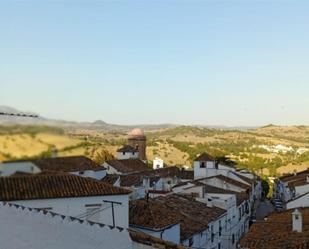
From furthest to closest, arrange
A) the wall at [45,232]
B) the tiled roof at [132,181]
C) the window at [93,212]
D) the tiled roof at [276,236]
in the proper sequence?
the tiled roof at [132,181] → the tiled roof at [276,236] → the window at [93,212] → the wall at [45,232]

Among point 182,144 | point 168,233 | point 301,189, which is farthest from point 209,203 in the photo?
point 182,144

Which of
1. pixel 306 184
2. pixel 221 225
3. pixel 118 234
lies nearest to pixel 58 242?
pixel 118 234

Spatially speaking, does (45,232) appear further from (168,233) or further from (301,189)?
(301,189)

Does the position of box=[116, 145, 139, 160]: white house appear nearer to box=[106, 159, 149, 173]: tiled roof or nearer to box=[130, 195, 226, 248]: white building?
box=[106, 159, 149, 173]: tiled roof

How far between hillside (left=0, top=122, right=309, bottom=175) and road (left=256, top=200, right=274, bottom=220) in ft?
48.0

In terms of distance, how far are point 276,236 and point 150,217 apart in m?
4.82

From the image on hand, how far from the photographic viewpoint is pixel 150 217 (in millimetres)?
18312

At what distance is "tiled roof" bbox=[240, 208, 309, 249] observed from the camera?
1505 cm

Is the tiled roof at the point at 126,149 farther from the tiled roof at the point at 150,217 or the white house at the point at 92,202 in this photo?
the white house at the point at 92,202

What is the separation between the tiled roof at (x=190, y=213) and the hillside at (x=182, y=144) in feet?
14.6

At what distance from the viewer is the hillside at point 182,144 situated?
8.91 ft

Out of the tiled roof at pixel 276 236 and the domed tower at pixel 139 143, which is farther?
the domed tower at pixel 139 143

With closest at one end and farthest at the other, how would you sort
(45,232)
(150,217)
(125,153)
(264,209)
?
(45,232) → (150,217) → (264,209) → (125,153)

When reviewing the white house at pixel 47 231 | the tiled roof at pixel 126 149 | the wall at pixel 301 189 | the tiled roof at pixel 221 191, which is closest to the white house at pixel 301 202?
the tiled roof at pixel 221 191
